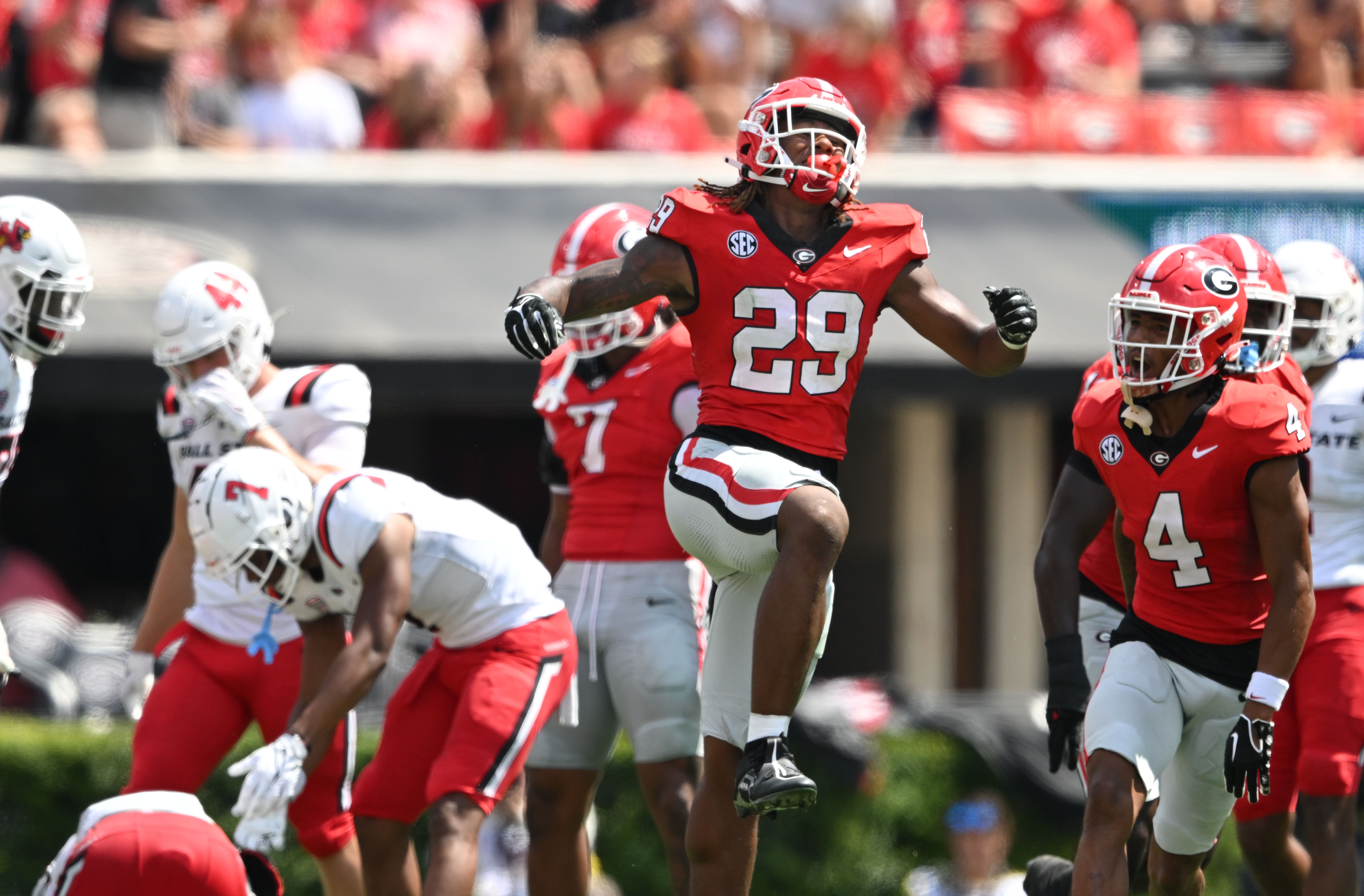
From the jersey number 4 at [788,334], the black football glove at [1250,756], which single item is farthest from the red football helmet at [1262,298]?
the jersey number 4 at [788,334]

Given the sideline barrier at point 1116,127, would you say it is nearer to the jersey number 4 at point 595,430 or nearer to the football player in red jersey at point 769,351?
the jersey number 4 at point 595,430

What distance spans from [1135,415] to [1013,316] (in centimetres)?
55

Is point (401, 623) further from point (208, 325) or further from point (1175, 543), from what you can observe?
point (1175, 543)

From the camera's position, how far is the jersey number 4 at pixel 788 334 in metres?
5.13

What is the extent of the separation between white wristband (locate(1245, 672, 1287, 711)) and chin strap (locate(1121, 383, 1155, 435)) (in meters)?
0.73

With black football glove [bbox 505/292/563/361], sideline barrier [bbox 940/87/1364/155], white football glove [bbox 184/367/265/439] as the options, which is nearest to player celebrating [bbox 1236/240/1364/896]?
black football glove [bbox 505/292/563/361]

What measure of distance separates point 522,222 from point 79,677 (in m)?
3.47

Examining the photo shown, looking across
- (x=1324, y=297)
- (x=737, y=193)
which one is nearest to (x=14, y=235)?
(x=737, y=193)

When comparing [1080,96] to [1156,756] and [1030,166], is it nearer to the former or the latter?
[1030,166]

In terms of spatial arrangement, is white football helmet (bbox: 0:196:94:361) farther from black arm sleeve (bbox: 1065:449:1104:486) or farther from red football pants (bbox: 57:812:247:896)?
black arm sleeve (bbox: 1065:449:1104:486)

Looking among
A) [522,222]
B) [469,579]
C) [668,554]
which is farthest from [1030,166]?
[469,579]

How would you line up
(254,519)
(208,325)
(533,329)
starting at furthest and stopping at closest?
(208,325) → (254,519) → (533,329)

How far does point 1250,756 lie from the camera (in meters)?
5.13

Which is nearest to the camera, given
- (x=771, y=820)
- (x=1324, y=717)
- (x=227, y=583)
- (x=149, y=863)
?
(x=149, y=863)
